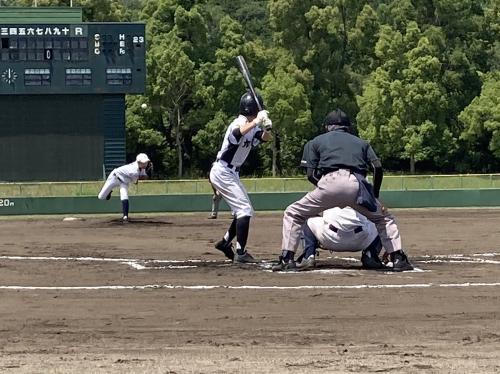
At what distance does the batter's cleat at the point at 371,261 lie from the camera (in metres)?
11.5

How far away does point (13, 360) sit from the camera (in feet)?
21.4

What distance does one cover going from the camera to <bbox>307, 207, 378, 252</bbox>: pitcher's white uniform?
11.2m

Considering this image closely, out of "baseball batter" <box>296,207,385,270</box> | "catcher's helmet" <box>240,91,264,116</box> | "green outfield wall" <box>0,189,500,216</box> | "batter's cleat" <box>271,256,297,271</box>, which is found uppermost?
"catcher's helmet" <box>240,91,264,116</box>

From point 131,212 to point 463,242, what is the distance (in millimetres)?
14856

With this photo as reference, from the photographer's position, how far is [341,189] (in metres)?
11.0

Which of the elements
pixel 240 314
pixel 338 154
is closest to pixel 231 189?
pixel 338 154

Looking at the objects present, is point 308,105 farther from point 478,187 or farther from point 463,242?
point 463,242

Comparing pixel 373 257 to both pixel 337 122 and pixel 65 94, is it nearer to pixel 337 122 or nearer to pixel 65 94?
pixel 337 122

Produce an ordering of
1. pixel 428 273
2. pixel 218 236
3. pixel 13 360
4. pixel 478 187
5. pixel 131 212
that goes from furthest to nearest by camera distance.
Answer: pixel 478 187, pixel 131 212, pixel 218 236, pixel 428 273, pixel 13 360

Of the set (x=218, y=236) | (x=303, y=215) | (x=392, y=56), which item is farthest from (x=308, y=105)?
(x=303, y=215)

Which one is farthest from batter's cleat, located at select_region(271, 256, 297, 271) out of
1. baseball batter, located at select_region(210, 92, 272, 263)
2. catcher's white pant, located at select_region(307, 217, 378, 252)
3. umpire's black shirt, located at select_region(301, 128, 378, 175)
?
umpire's black shirt, located at select_region(301, 128, 378, 175)

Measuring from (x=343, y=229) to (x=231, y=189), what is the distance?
175 cm

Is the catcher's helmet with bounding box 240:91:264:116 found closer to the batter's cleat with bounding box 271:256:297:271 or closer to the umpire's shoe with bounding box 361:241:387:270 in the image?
the batter's cleat with bounding box 271:256:297:271

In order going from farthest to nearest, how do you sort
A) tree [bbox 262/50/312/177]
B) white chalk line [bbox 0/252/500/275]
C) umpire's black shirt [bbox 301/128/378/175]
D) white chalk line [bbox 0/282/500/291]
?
tree [bbox 262/50/312/177] < white chalk line [bbox 0/252/500/275] < umpire's black shirt [bbox 301/128/378/175] < white chalk line [bbox 0/282/500/291]
